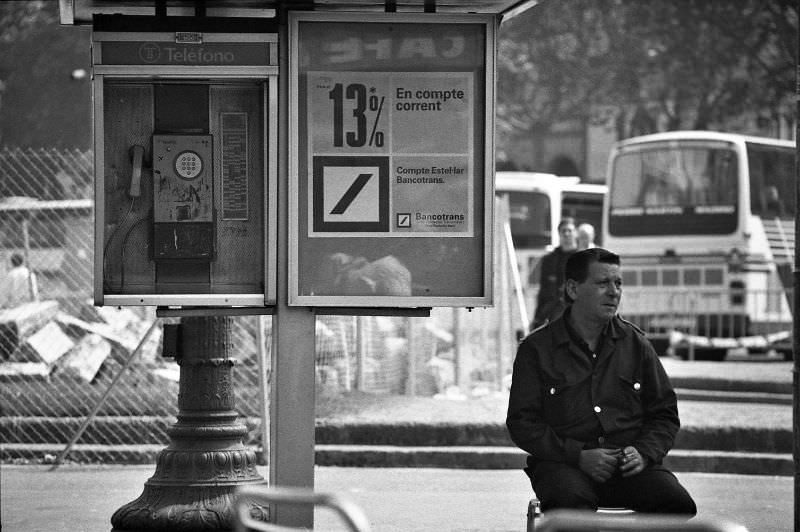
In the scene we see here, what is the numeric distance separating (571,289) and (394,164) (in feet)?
2.90

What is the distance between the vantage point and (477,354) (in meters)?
15.0

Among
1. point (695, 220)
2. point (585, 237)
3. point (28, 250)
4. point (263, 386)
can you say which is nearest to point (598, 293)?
point (263, 386)

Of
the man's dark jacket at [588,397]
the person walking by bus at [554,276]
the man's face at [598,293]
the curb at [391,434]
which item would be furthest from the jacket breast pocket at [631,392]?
the person walking by bus at [554,276]

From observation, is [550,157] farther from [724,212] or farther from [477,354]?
[477,354]

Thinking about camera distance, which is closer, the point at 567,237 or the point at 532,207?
the point at 567,237

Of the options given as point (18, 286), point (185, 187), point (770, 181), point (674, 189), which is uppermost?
point (770, 181)

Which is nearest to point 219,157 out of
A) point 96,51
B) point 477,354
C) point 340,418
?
point 96,51

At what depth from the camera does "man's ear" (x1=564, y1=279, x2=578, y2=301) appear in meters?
6.18

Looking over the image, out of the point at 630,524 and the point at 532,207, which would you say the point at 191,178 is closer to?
the point at 630,524

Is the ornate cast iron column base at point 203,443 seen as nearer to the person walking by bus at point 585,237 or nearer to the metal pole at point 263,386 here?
the metal pole at point 263,386

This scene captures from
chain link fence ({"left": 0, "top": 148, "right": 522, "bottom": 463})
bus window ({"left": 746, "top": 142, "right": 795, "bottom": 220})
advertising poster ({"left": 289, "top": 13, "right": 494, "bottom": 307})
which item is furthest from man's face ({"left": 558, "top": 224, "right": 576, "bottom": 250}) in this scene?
bus window ({"left": 746, "top": 142, "right": 795, "bottom": 220})

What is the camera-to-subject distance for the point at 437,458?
11508 millimetres

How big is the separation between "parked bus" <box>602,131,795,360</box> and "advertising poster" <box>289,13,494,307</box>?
684 inches

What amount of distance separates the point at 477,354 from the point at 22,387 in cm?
458
